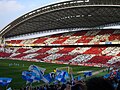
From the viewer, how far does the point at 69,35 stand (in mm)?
87125

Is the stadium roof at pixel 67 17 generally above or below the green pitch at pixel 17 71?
above

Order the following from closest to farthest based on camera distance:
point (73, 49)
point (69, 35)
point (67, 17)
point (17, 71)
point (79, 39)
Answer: point (17, 71)
point (67, 17)
point (73, 49)
point (79, 39)
point (69, 35)

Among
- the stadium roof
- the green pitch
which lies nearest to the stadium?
the stadium roof

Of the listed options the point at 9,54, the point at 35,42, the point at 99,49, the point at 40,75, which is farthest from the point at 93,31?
the point at 40,75

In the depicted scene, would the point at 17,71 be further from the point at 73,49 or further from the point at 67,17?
the point at 73,49

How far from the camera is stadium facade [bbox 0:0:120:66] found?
6131 centimetres

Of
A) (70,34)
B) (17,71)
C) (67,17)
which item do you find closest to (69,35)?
(70,34)

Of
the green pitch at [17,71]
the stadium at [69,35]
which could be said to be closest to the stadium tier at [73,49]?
the stadium at [69,35]

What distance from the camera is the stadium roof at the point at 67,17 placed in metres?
58.9

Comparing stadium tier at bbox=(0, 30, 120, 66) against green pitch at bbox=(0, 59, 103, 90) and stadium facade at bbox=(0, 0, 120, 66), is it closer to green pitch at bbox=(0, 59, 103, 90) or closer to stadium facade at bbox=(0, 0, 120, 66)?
stadium facade at bbox=(0, 0, 120, 66)

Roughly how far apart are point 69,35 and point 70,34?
2.63ft

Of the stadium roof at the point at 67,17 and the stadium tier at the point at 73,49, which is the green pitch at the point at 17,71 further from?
the stadium roof at the point at 67,17

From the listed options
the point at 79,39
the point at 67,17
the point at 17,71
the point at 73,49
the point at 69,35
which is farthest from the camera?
the point at 69,35

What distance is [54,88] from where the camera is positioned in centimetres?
1783
